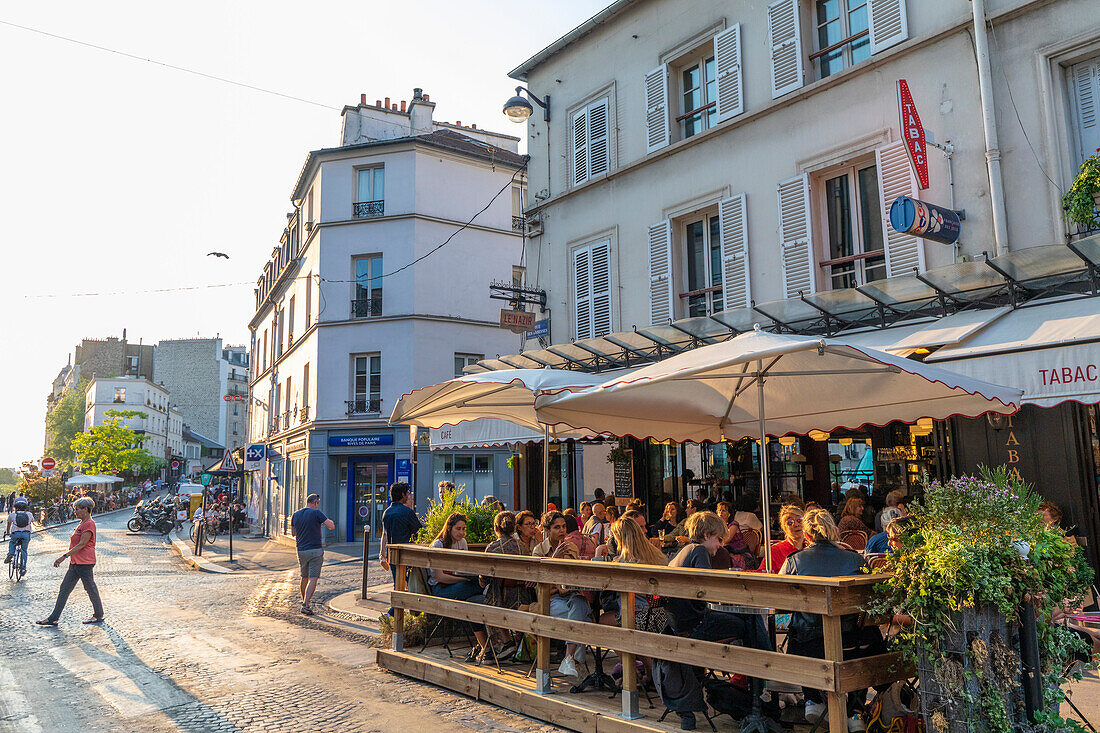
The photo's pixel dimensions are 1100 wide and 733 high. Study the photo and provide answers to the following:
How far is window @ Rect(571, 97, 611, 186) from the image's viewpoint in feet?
48.4

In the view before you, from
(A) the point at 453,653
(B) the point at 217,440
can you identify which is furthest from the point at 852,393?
(B) the point at 217,440

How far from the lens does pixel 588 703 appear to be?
581 centimetres

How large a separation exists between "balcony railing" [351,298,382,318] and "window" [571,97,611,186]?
40.9 ft

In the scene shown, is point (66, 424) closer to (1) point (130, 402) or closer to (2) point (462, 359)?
(1) point (130, 402)

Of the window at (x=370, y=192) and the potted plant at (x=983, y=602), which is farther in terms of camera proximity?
the window at (x=370, y=192)

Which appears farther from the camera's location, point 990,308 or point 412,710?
point 990,308

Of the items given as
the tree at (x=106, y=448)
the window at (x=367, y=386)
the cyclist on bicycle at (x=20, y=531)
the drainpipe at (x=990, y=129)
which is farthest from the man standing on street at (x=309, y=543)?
the tree at (x=106, y=448)

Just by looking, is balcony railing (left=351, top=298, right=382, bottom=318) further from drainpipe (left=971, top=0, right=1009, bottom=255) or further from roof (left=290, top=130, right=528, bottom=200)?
drainpipe (left=971, top=0, right=1009, bottom=255)

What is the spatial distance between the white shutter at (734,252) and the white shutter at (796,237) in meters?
0.65

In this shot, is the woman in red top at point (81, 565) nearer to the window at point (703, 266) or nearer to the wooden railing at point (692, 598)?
the wooden railing at point (692, 598)

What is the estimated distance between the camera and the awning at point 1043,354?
6.52m

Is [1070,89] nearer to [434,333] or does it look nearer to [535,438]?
[535,438]

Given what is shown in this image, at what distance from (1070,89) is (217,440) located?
324 feet

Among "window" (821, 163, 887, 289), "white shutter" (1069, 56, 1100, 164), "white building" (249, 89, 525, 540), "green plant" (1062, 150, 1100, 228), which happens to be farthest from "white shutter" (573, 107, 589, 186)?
"white building" (249, 89, 525, 540)
